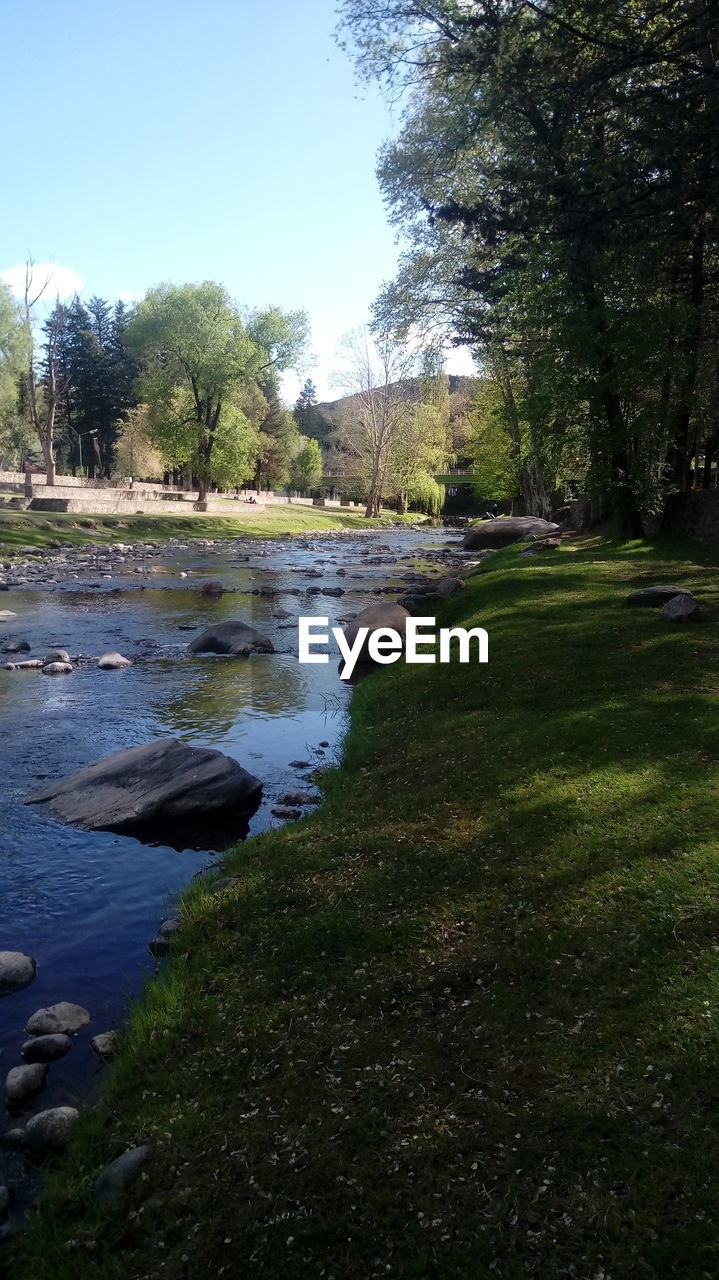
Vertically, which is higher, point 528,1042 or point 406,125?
point 406,125

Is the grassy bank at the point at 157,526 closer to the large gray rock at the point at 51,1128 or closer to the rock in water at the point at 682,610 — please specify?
the rock in water at the point at 682,610

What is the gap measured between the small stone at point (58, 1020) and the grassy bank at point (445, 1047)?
0.49 metres

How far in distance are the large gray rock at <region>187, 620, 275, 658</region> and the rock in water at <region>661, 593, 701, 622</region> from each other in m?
8.10

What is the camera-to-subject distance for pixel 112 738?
11.1 meters

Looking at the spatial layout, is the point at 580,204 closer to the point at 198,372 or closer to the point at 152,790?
the point at 152,790

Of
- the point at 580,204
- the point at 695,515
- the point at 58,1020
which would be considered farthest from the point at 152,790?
the point at 695,515

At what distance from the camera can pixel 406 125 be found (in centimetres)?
3006

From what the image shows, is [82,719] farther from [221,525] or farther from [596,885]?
[221,525]

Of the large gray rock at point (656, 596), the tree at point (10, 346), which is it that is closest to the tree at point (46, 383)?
the tree at point (10, 346)

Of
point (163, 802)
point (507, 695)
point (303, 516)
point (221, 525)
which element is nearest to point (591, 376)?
point (507, 695)

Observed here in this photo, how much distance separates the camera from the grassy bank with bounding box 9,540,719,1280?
130 inches

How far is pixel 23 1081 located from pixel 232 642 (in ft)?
41.0

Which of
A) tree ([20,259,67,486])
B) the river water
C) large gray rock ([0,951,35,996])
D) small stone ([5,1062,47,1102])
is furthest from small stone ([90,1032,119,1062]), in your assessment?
tree ([20,259,67,486])

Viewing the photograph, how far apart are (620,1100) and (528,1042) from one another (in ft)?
1.92
